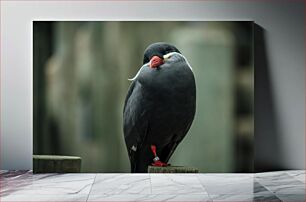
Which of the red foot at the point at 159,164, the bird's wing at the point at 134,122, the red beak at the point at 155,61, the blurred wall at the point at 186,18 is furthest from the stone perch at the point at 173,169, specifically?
the red beak at the point at 155,61

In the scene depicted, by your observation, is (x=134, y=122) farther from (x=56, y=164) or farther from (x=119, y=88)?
(x=56, y=164)

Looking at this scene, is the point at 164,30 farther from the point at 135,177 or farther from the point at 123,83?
the point at 135,177

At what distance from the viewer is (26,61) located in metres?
5.74

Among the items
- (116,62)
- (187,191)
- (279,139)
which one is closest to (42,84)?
(116,62)

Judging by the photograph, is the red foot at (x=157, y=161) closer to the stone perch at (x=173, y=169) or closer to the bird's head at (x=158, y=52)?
the stone perch at (x=173, y=169)

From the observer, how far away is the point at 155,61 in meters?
5.58

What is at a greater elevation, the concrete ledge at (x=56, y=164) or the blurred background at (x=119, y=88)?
the blurred background at (x=119, y=88)

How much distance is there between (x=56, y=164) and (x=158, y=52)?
157cm

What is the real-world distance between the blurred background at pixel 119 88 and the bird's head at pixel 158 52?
0.05 meters

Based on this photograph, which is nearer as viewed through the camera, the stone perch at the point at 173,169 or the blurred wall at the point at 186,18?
the stone perch at the point at 173,169

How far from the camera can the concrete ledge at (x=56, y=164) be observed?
18.5ft

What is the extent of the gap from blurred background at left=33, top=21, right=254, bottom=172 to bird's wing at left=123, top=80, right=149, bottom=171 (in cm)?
7

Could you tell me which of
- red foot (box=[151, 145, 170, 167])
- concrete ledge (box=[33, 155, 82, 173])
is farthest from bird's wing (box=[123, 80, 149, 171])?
concrete ledge (box=[33, 155, 82, 173])

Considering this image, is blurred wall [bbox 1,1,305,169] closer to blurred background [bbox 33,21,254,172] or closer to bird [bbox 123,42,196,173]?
blurred background [bbox 33,21,254,172]
